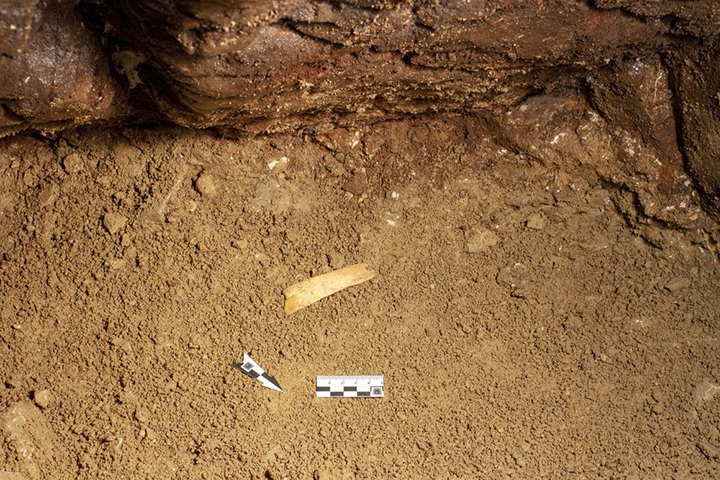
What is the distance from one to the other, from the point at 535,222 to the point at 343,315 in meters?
0.65

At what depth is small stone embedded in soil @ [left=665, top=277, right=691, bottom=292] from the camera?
2449 millimetres

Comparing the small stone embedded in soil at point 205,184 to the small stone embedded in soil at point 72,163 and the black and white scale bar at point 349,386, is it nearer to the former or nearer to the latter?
the small stone embedded in soil at point 72,163

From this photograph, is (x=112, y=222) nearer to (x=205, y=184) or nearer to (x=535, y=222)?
(x=205, y=184)

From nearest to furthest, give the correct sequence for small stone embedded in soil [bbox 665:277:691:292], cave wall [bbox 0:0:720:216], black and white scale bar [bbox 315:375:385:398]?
1. cave wall [bbox 0:0:720:216]
2. black and white scale bar [bbox 315:375:385:398]
3. small stone embedded in soil [bbox 665:277:691:292]

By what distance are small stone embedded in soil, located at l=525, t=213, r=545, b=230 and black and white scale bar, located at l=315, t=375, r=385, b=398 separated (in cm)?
64

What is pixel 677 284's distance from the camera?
2.45 metres

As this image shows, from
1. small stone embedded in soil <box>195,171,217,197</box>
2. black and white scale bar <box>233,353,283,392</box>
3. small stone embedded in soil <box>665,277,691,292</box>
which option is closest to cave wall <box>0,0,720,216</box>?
small stone embedded in soil <box>195,171,217,197</box>

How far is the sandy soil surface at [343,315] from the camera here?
2.19 meters

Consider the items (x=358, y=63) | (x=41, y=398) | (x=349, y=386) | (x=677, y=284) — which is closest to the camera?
(x=358, y=63)

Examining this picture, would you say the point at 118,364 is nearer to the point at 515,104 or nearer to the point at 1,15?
the point at 1,15

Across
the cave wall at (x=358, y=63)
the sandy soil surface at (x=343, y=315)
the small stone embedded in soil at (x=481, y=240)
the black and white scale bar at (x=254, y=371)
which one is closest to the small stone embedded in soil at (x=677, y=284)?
the sandy soil surface at (x=343, y=315)

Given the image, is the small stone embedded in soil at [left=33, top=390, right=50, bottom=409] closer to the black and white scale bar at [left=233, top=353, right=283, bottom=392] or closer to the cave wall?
the black and white scale bar at [left=233, top=353, right=283, bottom=392]

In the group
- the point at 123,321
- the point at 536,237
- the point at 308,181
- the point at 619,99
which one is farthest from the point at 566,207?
the point at 123,321

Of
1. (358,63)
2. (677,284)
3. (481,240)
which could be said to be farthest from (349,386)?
(677,284)
